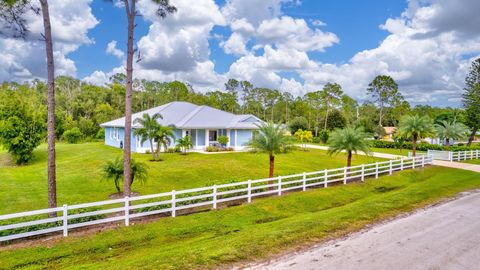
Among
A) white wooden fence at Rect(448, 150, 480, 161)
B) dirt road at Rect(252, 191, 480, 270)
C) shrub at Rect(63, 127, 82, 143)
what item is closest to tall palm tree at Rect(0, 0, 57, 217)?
dirt road at Rect(252, 191, 480, 270)

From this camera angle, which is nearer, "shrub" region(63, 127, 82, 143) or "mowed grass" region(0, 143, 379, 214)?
"mowed grass" region(0, 143, 379, 214)

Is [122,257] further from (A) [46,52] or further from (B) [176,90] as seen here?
(B) [176,90]

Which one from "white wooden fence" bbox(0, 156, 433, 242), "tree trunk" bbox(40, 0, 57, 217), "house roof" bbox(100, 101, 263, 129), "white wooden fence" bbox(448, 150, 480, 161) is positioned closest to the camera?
"white wooden fence" bbox(0, 156, 433, 242)

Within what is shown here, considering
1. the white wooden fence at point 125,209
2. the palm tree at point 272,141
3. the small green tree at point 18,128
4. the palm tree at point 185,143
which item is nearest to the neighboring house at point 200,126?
the palm tree at point 185,143

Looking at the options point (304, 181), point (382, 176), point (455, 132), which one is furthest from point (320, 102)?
point (304, 181)

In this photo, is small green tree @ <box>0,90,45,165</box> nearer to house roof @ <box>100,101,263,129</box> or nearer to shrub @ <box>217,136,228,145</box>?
house roof @ <box>100,101,263,129</box>

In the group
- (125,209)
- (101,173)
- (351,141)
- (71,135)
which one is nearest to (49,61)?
(125,209)

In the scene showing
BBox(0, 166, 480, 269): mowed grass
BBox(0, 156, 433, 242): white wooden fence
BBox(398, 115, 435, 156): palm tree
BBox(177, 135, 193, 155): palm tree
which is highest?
BBox(398, 115, 435, 156): palm tree

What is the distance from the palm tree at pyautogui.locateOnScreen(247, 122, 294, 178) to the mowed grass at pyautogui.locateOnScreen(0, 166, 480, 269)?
7.55ft

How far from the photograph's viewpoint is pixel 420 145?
44938mm

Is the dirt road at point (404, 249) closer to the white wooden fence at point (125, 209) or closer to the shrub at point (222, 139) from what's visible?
the white wooden fence at point (125, 209)

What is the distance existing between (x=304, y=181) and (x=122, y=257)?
10087 millimetres

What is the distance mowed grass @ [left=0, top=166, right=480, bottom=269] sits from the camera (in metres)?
7.67

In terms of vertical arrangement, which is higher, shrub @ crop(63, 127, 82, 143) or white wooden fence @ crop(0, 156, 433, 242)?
shrub @ crop(63, 127, 82, 143)
